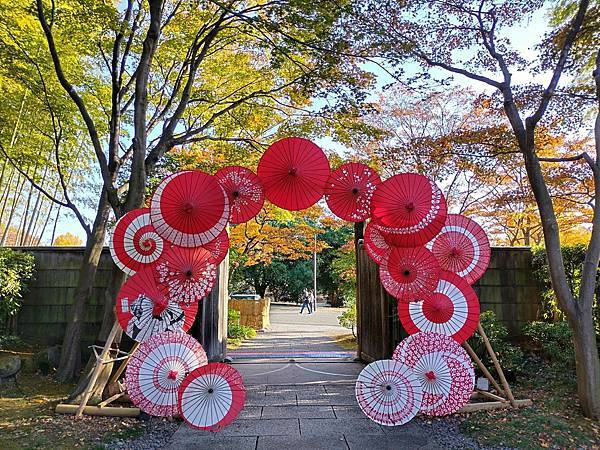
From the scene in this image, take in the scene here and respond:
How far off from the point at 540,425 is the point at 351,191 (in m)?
2.89

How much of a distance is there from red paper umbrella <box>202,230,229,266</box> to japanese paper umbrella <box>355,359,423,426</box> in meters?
1.81

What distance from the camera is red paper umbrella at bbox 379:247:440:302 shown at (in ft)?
13.5

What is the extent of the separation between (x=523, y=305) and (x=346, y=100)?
4.29 metres

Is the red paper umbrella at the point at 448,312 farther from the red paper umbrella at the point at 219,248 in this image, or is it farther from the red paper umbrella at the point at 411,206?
the red paper umbrella at the point at 219,248

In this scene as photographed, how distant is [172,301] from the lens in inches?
158

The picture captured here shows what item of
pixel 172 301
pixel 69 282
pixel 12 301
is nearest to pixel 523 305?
pixel 172 301

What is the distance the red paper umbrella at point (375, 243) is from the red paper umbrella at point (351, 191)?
37 centimetres

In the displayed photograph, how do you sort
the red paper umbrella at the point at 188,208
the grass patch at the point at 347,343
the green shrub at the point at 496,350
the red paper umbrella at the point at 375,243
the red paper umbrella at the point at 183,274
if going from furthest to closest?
the grass patch at the point at 347,343, the green shrub at the point at 496,350, the red paper umbrella at the point at 375,243, the red paper umbrella at the point at 183,274, the red paper umbrella at the point at 188,208

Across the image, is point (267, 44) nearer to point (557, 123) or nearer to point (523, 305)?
point (557, 123)

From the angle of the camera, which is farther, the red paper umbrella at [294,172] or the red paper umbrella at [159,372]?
the red paper umbrella at [294,172]

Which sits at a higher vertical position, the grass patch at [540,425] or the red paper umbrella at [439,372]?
the red paper umbrella at [439,372]

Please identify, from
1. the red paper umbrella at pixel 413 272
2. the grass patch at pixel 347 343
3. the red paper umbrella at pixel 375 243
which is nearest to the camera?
the red paper umbrella at pixel 413 272

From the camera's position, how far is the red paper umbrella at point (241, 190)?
13.2 feet

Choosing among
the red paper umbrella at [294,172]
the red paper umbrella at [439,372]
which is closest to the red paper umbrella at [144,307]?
the red paper umbrella at [294,172]
